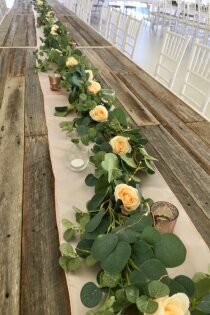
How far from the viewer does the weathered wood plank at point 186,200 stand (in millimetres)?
785

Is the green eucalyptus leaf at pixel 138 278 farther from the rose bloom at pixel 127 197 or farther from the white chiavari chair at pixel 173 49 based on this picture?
the white chiavari chair at pixel 173 49

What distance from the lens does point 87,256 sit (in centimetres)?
62

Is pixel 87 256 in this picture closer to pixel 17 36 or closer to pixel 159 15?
pixel 17 36

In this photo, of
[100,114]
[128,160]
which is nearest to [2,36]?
[100,114]

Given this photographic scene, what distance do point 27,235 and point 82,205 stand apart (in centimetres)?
16

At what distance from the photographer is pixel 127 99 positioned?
5.09 feet

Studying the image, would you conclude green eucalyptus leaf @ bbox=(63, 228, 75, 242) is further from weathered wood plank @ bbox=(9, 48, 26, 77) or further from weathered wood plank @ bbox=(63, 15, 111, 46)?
weathered wood plank @ bbox=(63, 15, 111, 46)

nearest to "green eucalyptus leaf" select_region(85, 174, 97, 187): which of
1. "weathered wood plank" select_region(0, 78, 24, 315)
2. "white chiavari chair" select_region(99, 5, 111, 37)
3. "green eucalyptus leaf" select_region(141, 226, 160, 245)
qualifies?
"weathered wood plank" select_region(0, 78, 24, 315)

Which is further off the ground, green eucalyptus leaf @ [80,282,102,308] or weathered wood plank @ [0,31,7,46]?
green eucalyptus leaf @ [80,282,102,308]

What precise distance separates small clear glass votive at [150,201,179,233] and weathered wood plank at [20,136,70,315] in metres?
0.25

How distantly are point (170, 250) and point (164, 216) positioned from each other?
0.22 metres

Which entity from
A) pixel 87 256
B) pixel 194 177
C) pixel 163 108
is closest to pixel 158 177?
pixel 194 177

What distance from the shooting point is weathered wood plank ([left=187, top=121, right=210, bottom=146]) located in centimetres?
123

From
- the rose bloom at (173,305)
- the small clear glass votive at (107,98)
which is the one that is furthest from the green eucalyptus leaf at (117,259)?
the small clear glass votive at (107,98)
